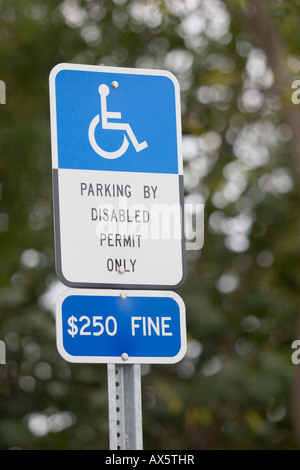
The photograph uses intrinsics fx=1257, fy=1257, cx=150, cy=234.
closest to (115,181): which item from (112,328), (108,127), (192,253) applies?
(108,127)

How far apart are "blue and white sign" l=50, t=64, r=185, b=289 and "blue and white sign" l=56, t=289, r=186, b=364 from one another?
1.8 inches

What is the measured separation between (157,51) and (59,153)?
10.5m

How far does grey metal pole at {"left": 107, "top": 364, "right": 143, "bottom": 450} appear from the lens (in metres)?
3.66

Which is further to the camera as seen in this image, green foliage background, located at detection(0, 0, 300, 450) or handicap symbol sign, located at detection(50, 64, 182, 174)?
green foliage background, located at detection(0, 0, 300, 450)

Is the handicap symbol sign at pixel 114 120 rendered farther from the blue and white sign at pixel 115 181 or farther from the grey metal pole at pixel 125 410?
the grey metal pole at pixel 125 410

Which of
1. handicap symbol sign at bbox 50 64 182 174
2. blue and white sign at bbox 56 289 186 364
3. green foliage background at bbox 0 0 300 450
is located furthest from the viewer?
green foliage background at bbox 0 0 300 450

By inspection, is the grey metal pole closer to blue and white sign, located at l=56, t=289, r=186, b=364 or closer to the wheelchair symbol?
blue and white sign, located at l=56, t=289, r=186, b=364

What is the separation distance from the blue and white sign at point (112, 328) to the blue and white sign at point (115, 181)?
47 millimetres

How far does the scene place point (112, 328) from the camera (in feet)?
12.5

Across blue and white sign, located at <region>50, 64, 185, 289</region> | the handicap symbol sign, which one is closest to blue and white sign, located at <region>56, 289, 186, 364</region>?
blue and white sign, located at <region>50, 64, 185, 289</region>

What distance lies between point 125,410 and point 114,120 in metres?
0.93

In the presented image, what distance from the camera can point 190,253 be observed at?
14.9 meters
